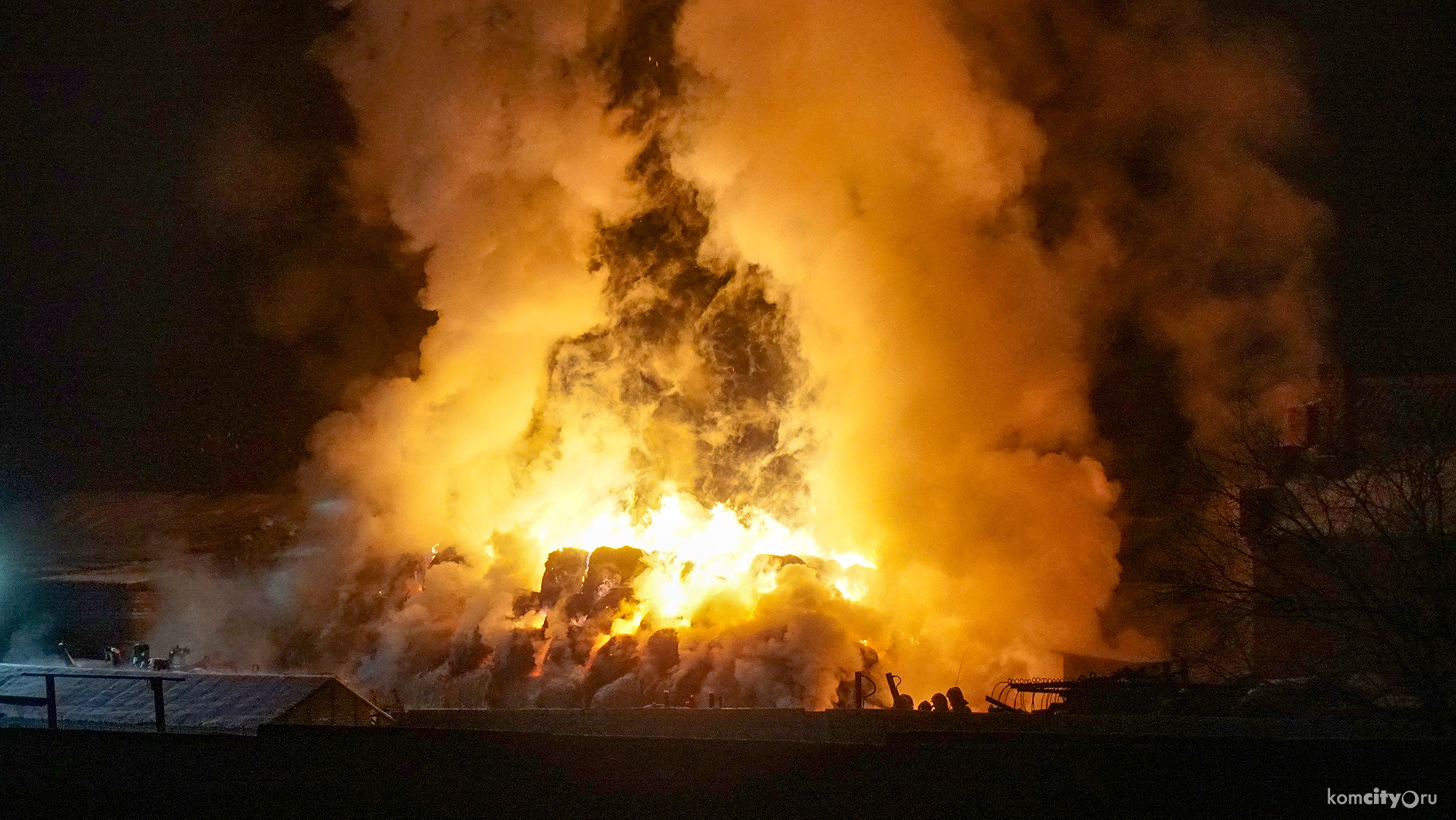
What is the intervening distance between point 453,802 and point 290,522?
92.1 feet

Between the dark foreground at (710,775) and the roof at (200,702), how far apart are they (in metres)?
4.96

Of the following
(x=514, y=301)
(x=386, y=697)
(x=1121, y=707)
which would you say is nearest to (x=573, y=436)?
(x=514, y=301)

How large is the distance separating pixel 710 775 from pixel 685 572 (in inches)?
704

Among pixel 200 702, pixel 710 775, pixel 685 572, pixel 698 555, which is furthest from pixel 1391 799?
pixel 698 555

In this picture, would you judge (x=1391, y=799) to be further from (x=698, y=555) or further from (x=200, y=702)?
(x=698, y=555)

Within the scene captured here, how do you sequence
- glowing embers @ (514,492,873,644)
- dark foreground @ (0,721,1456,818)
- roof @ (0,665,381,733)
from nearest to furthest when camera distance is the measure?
dark foreground @ (0,721,1456,818) → roof @ (0,665,381,733) → glowing embers @ (514,492,873,644)

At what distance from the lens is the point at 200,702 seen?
1764 cm

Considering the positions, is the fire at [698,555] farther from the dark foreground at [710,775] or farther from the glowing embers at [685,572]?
the dark foreground at [710,775]

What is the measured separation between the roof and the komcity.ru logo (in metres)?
14.3

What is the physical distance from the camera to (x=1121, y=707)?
64.3 feet

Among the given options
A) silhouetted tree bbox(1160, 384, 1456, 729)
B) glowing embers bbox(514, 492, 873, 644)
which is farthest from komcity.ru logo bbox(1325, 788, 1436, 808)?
glowing embers bbox(514, 492, 873, 644)

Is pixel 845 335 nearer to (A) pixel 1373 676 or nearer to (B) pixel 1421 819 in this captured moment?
(A) pixel 1373 676

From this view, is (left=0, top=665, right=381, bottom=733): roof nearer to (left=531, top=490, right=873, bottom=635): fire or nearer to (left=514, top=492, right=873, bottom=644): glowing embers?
(left=514, top=492, right=873, bottom=644): glowing embers

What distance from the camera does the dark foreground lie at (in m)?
9.86
